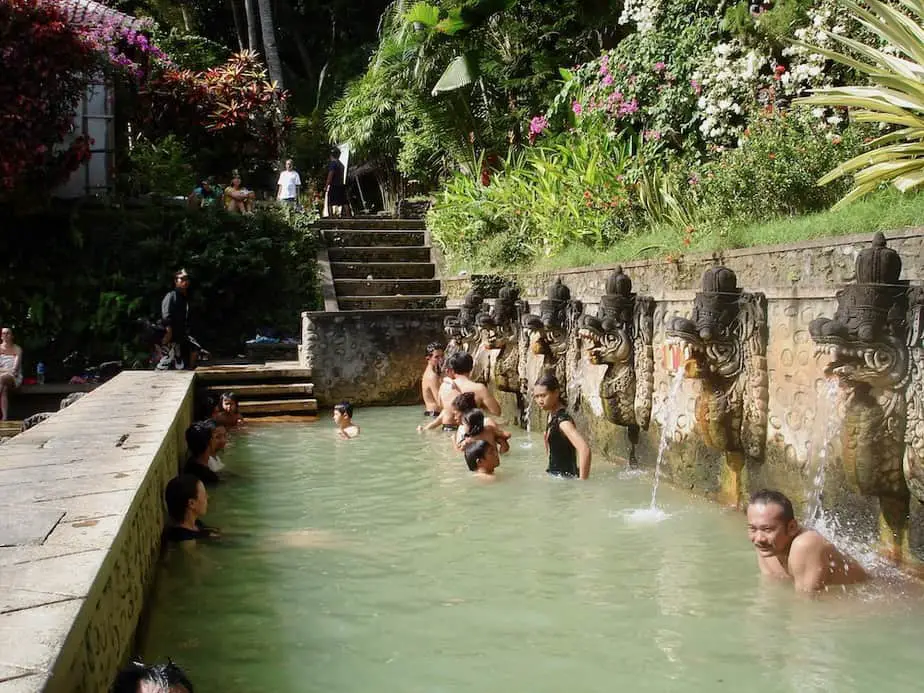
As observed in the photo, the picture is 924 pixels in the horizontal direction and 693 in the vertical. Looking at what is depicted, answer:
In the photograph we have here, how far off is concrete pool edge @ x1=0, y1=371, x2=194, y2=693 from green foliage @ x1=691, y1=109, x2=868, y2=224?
16.5 ft

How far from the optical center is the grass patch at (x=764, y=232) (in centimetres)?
568

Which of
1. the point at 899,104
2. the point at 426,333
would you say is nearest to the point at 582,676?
the point at 899,104

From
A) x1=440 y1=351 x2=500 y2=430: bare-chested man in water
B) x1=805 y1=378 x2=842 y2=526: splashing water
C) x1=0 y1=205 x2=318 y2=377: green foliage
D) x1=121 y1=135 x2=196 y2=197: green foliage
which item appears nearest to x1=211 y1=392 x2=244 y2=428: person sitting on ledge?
x1=440 y1=351 x2=500 y2=430: bare-chested man in water

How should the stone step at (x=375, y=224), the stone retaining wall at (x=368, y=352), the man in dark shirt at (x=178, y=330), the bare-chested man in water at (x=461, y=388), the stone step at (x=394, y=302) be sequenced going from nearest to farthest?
the bare-chested man in water at (x=461, y=388) → the man in dark shirt at (x=178, y=330) → the stone retaining wall at (x=368, y=352) → the stone step at (x=394, y=302) → the stone step at (x=375, y=224)

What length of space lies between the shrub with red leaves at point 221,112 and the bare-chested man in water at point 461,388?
415 inches

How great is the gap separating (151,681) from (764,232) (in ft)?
19.2

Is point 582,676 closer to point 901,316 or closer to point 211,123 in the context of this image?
point 901,316

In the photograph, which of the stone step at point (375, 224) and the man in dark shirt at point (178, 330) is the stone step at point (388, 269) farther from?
the man in dark shirt at point (178, 330)

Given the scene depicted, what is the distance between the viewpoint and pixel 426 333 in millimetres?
12367

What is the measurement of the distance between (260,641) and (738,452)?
3.29 metres

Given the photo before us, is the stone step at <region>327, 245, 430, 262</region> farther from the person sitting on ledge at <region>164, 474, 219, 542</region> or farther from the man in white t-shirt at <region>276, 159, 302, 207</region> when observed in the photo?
the person sitting on ledge at <region>164, 474, 219, 542</region>

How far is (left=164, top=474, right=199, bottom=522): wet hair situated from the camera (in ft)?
16.7

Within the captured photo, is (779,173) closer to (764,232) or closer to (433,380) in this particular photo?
(764,232)

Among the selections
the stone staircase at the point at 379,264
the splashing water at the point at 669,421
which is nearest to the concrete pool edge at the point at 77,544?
the splashing water at the point at 669,421
